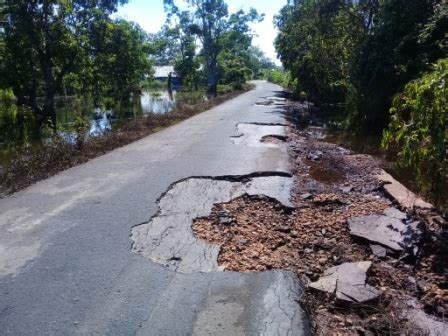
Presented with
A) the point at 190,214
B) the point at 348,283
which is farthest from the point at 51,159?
the point at 348,283

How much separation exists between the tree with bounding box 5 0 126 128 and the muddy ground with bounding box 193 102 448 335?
17.0m

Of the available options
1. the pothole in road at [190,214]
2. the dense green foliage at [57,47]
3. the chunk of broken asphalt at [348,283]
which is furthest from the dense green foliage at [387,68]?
the dense green foliage at [57,47]

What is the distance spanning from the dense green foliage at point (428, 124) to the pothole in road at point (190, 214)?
6.27 feet

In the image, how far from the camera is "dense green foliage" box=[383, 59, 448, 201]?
385 centimetres

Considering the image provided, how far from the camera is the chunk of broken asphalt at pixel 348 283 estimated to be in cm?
334

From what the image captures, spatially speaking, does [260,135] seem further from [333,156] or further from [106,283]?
[106,283]

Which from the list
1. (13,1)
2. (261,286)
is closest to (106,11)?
(13,1)

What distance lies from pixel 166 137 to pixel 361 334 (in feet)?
32.4

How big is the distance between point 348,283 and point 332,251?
0.74 meters

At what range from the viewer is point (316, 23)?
2369cm

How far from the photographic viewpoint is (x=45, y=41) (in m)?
20.7

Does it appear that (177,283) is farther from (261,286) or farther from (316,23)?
(316,23)

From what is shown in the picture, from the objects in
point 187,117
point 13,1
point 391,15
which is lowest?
point 187,117

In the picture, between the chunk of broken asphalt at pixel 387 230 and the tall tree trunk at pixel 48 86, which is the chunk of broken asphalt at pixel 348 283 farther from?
the tall tree trunk at pixel 48 86
